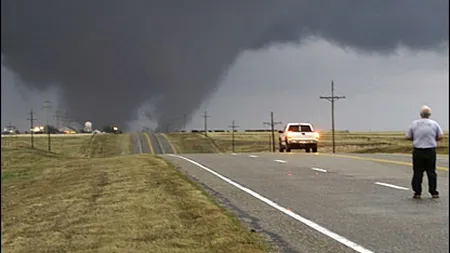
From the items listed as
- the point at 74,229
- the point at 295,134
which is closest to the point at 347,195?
the point at 74,229

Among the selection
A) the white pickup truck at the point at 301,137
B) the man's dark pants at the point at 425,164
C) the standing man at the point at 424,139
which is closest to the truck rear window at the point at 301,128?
the white pickup truck at the point at 301,137

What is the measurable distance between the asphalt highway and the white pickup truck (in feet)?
60.2

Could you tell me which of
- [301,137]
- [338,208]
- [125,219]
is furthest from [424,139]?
[301,137]

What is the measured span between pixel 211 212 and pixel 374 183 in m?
6.05

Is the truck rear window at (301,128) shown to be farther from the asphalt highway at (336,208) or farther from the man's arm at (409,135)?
the man's arm at (409,135)

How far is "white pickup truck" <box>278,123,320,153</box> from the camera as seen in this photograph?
37375mm

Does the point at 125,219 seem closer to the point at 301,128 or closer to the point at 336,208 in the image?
the point at 336,208

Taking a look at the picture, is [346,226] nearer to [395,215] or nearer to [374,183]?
[395,215]

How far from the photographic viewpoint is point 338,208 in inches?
418

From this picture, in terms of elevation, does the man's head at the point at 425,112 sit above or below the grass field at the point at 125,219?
above

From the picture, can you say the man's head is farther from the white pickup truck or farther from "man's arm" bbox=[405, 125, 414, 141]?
the white pickup truck

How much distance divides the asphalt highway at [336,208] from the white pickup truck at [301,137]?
1834cm

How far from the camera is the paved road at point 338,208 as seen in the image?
763 centimetres

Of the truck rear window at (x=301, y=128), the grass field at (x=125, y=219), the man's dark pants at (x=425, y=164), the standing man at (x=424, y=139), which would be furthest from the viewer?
the truck rear window at (x=301, y=128)
